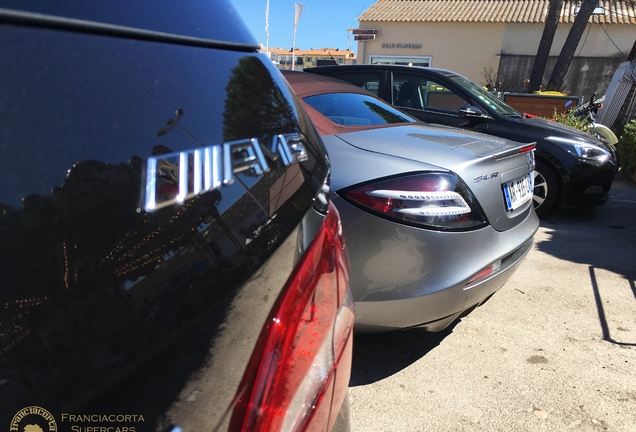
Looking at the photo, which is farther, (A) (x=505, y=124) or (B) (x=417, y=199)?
(A) (x=505, y=124)

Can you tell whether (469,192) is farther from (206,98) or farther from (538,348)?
(206,98)

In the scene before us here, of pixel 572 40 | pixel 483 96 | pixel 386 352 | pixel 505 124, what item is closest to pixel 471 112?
pixel 505 124

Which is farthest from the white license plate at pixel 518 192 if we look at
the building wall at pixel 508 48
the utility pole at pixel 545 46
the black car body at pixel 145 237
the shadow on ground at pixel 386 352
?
the building wall at pixel 508 48

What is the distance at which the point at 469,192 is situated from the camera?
2.36m

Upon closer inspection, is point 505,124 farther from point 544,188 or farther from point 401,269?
point 401,269

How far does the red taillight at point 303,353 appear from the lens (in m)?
0.74

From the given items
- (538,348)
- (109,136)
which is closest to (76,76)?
(109,136)

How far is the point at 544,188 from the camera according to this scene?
568 centimetres

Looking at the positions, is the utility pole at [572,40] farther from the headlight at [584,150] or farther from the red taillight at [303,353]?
the red taillight at [303,353]

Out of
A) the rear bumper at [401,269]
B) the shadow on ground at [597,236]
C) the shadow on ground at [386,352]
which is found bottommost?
the shadow on ground at [597,236]

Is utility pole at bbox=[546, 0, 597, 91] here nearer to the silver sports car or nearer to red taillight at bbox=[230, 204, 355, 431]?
the silver sports car

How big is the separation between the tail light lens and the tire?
3845 mm

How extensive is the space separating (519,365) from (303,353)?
2351mm

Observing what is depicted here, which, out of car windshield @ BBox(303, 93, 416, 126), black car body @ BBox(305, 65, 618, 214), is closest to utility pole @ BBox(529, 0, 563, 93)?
black car body @ BBox(305, 65, 618, 214)
